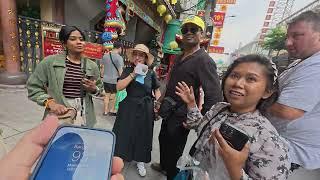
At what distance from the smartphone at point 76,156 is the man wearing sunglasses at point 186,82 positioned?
4.73ft

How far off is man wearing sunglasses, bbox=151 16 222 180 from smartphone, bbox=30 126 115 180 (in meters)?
1.44

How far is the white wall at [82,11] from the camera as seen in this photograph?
7.31 m

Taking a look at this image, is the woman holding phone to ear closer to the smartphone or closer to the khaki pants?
the smartphone

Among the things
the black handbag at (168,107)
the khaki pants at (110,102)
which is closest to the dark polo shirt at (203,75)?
the black handbag at (168,107)

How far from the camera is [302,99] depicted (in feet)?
4.12

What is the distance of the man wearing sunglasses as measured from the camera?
7.27 ft

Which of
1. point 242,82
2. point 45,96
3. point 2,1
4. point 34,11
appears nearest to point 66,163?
point 242,82

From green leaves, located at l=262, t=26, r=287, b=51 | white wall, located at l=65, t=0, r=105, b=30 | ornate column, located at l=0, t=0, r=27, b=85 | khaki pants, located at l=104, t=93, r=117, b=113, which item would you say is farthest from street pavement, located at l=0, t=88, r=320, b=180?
green leaves, located at l=262, t=26, r=287, b=51

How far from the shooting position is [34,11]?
746cm

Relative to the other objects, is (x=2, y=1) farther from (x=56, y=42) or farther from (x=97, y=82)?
(x=97, y=82)

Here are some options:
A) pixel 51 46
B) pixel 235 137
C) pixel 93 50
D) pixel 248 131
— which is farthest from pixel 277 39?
pixel 235 137

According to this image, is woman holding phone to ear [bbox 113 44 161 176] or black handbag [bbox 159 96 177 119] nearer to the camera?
black handbag [bbox 159 96 177 119]

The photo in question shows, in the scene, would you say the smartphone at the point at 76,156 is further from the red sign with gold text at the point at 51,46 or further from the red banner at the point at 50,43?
the red banner at the point at 50,43

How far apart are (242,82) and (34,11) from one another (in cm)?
838
